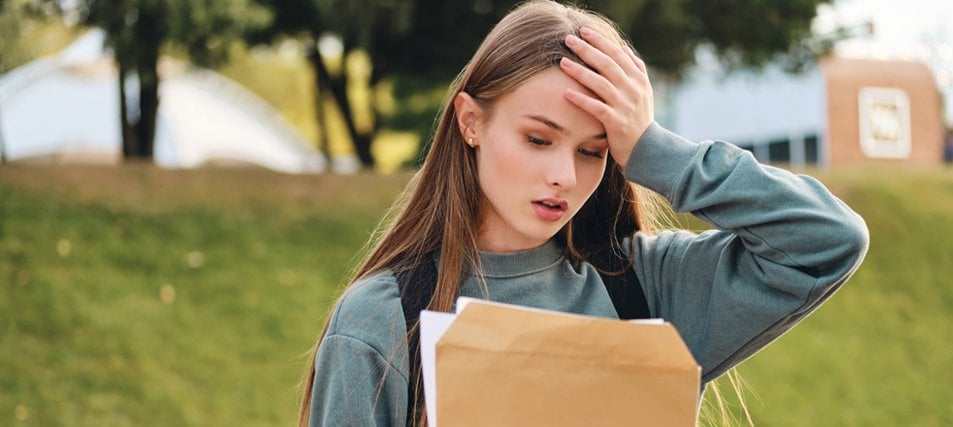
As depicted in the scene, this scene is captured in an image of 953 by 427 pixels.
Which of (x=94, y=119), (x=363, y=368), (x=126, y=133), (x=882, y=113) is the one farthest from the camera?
(x=882, y=113)

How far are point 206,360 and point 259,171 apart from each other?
86.5 inches

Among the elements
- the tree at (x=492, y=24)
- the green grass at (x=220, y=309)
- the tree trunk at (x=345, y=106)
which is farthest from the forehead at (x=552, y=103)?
the tree trunk at (x=345, y=106)

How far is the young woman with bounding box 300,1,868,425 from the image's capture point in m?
1.54

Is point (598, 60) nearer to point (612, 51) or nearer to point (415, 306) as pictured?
point (612, 51)

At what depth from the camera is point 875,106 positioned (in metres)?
21.5

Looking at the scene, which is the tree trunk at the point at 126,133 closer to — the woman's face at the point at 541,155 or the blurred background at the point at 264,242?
the blurred background at the point at 264,242

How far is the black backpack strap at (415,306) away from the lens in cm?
155

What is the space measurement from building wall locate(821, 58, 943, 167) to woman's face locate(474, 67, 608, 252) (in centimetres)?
1983

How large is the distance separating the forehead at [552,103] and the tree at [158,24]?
18.5ft

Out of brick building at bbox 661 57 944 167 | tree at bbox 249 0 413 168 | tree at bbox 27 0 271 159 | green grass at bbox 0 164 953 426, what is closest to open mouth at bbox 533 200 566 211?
green grass at bbox 0 164 953 426

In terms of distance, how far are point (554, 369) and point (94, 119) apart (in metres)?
13.4

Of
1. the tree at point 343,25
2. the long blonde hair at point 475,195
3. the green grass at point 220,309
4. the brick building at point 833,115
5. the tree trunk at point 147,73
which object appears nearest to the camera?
the long blonde hair at point 475,195

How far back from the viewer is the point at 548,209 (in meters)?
1.58

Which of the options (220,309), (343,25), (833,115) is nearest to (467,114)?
(220,309)
